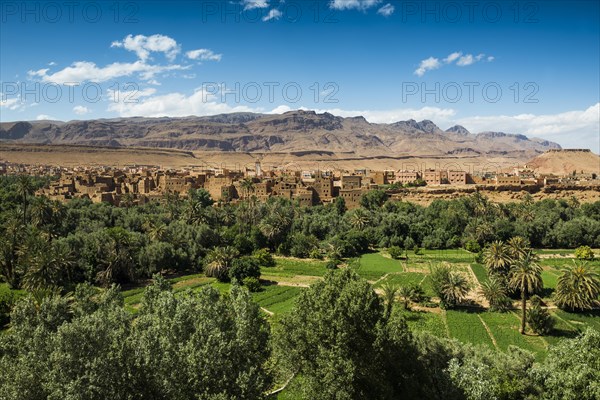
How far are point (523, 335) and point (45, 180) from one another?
9133 cm

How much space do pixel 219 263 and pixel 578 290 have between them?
98.3 ft

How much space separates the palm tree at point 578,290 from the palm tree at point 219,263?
92.7 ft

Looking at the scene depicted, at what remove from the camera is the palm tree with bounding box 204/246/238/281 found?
42094mm

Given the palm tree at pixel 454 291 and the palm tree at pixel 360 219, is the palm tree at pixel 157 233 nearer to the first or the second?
the palm tree at pixel 360 219

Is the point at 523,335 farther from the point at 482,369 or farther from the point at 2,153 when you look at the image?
the point at 2,153

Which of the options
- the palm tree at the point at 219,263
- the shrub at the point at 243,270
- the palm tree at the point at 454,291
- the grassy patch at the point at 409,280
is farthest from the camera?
the palm tree at the point at 219,263

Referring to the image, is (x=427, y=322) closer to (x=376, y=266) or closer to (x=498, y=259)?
(x=498, y=259)

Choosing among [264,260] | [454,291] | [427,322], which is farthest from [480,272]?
[264,260]

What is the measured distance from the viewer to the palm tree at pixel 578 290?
3161cm

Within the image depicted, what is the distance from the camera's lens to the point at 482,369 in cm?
1698

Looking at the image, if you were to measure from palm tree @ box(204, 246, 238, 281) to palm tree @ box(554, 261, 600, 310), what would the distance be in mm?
28256

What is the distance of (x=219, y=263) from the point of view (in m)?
42.2

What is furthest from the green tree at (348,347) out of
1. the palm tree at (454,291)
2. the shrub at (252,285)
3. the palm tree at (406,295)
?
the shrub at (252,285)

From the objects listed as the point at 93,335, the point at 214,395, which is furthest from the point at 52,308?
the point at 214,395
